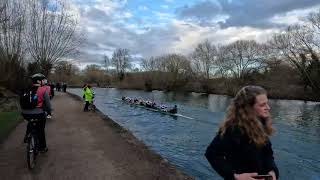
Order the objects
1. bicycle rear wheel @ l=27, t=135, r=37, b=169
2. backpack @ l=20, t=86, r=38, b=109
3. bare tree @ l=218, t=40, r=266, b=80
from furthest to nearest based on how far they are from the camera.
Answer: bare tree @ l=218, t=40, r=266, b=80 → backpack @ l=20, t=86, r=38, b=109 → bicycle rear wheel @ l=27, t=135, r=37, b=169

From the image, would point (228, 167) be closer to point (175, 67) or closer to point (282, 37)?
point (282, 37)

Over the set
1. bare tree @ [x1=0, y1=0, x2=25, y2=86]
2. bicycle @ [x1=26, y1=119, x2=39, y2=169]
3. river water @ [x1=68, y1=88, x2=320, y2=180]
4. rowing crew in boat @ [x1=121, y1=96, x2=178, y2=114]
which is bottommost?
river water @ [x1=68, y1=88, x2=320, y2=180]

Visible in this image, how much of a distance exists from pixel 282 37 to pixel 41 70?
40172mm

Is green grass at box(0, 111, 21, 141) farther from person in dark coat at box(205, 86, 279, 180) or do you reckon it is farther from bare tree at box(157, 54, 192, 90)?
bare tree at box(157, 54, 192, 90)

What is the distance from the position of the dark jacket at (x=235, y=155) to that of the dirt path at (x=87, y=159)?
5.23 m

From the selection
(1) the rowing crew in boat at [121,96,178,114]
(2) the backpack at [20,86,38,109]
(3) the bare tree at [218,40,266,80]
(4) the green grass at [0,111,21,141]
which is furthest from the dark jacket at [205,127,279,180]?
(3) the bare tree at [218,40,266,80]

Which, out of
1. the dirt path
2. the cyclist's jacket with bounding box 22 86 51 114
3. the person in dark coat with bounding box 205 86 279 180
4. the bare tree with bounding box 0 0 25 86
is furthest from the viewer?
the bare tree with bounding box 0 0 25 86

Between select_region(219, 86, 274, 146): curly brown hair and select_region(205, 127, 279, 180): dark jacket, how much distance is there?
46mm

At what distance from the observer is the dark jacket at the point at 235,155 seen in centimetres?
355

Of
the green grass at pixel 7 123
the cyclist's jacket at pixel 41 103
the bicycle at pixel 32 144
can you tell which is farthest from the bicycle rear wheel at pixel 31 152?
the green grass at pixel 7 123

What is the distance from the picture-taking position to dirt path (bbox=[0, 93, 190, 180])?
348 inches

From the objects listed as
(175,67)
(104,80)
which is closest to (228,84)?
(175,67)

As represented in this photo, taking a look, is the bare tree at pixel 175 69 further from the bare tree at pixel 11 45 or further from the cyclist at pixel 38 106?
the cyclist at pixel 38 106

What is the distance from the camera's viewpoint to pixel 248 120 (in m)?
3.60
